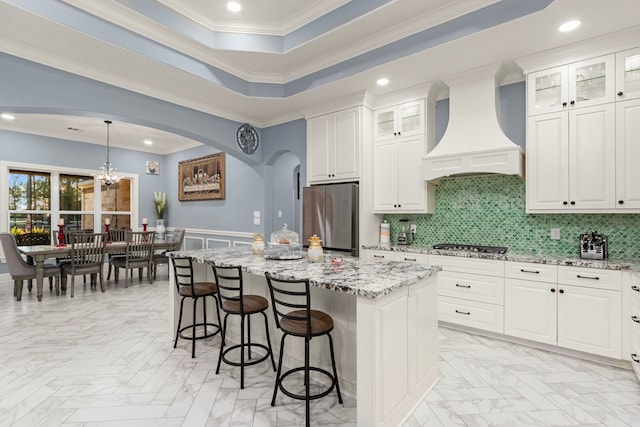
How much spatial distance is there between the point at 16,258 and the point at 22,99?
280 cm

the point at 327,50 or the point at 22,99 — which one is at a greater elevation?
the point at 327,50

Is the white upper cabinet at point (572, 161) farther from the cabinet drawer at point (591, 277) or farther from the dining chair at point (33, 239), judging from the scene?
the dining chair at point (33, 239)

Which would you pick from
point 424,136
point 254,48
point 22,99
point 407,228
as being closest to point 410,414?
point 407,228

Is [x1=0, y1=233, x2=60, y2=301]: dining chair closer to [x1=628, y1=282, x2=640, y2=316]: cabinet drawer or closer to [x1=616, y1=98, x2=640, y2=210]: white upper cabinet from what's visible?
[x1=628, y1=282, x2=640, y2=316]: cabinet drawer

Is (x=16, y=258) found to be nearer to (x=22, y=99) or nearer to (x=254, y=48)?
(x=22, y=99)

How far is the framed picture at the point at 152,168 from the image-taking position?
7.87m

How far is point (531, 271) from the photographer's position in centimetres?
290

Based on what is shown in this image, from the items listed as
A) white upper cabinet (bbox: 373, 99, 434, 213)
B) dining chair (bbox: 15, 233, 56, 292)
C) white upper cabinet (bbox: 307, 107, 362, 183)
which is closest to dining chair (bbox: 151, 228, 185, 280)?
dining chair (bbox: 15, 233, 56, 292)

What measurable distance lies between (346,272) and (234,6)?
8.77 feet

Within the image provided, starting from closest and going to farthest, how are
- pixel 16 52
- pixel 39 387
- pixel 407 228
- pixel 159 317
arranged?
pixel 39 387 → pixel 16 52 → pixel 159 317 → pixel 407 228

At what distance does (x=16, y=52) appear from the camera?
287 centimetres

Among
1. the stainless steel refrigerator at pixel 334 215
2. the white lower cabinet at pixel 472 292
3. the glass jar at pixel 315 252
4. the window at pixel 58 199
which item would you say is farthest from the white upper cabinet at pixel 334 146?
the window at pixel 58 199

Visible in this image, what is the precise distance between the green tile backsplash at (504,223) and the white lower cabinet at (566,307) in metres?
0.47

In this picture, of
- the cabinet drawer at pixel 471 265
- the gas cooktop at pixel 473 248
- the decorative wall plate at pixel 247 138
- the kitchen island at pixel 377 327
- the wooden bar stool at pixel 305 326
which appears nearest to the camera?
the kitchen island at pixel 377 327
